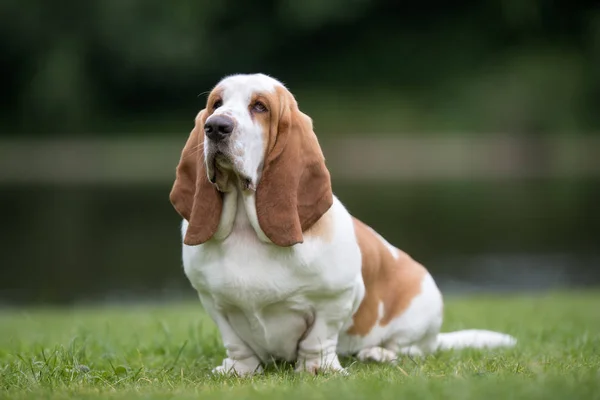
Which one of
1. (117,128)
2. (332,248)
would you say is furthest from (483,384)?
(117,128)

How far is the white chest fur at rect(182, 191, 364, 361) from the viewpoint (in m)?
5.06

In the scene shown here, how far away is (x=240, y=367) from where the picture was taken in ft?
17.6

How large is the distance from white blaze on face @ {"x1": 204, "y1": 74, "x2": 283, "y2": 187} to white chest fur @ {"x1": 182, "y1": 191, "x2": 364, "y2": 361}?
0.90 ft

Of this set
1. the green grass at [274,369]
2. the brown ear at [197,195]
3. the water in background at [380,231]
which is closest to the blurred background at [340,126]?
the water in background at [380,231]

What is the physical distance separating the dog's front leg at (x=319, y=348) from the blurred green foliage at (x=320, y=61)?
2932 centimetres

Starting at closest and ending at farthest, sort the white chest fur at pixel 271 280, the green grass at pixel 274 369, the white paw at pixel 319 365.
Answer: the green grass at pixel 274 369 → the white chest fur at pixel 271 280 → the white paw at pixel 319 365

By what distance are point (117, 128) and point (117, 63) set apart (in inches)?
192

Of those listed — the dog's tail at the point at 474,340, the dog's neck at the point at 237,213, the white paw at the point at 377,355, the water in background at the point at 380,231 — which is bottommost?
the water in background at the point at 380,231

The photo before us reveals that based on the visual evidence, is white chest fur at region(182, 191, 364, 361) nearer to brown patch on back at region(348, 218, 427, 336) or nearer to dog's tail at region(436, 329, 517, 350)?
brown patch on back at region(348, 218, 427, 336)

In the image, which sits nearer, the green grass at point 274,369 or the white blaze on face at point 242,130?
the green grass at point 274,369

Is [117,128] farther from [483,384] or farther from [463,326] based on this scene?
[483,384]

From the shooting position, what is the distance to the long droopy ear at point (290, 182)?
4988 mm

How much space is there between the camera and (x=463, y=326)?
7.73 meters

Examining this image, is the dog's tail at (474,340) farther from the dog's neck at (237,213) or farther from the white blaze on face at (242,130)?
the white blaze on face at (242,130)
